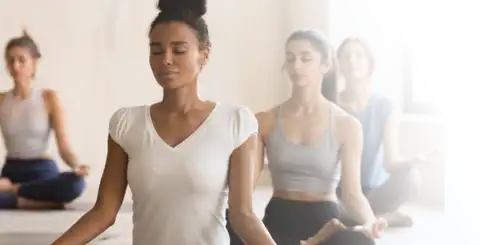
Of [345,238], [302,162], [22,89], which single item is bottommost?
[345,238]

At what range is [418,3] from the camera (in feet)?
2.98

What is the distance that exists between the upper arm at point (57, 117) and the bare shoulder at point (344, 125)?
0.36 metres

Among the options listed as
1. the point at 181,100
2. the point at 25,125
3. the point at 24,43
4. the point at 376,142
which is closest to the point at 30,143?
the point at 25,125

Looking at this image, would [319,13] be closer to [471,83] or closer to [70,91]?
[471,83]

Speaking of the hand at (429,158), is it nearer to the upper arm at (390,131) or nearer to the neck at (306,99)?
the upper arm at (390,131)

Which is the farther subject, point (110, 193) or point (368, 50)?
point (368, 50)

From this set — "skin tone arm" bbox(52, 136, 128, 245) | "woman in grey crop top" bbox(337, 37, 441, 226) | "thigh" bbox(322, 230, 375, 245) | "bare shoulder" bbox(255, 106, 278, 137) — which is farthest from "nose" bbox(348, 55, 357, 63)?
"skin tone arm" bbox(52, 136, 128, 245)

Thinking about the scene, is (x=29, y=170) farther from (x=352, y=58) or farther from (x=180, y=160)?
(x=352, y=58)

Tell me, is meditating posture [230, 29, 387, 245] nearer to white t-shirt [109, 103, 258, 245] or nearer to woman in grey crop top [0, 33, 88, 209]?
white t-shirt [109, 103, 258, 245]

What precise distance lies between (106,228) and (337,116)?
1.09 ft

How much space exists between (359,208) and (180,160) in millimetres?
275

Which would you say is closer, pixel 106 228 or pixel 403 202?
pixel 106 228

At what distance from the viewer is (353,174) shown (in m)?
0.88

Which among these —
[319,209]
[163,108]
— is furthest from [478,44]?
[163,108]
